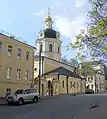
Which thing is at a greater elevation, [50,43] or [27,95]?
[50,43]

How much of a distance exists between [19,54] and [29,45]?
3.19 metres

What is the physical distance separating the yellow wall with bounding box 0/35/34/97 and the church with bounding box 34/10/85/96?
2.36 meters

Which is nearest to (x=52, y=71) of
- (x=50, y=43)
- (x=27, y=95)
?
(x=50, y=43)

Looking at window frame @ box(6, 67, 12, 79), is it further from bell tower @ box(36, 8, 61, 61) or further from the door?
bell tower @ box(36, 8, 61, 61)

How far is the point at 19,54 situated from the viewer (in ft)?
151

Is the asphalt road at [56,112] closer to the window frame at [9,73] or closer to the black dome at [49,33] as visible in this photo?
the window frame at [9,73]

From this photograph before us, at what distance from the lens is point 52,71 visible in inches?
2709

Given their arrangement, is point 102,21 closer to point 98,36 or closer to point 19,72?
point 98,36

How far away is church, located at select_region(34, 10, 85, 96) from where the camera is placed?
6084 centimetres

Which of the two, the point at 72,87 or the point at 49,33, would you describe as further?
the point at 49,33

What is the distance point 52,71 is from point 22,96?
113 ft

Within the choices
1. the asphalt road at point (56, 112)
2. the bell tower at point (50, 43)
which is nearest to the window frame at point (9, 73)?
the asphalt road at point (56, 112)

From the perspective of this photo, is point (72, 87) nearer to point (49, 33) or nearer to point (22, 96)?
point (49, 33)

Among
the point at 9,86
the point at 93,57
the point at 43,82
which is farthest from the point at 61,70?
the point at 93,57
